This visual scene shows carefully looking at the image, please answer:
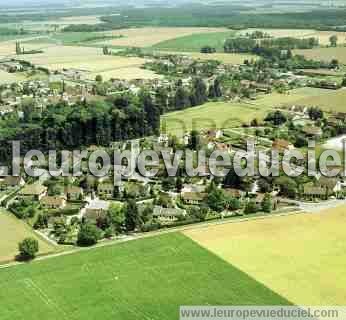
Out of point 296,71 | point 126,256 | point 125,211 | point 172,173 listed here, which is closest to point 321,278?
point 126,256

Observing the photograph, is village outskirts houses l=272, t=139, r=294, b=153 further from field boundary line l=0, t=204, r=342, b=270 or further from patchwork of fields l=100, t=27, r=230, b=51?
patchwork of fields l=100, t=27, r=230, b=51

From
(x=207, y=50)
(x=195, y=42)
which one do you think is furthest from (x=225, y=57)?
(x=195, y=42)

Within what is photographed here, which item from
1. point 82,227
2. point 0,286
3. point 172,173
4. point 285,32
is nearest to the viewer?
point 0,286

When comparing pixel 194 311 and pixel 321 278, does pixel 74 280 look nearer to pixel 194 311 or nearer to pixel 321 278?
pixel 194 311

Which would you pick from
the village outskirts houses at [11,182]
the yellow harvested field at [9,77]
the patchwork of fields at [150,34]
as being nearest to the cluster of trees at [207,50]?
the patchwork of fields at [150,34]

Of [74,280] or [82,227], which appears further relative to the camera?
[82,227]

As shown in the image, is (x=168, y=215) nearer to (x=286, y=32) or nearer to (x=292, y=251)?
(x=292, y=251)

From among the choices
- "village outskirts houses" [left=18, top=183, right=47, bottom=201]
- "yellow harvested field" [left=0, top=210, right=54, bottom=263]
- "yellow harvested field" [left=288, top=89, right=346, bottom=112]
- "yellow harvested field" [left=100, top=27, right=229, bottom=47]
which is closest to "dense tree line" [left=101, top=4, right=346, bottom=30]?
"yellow harvested field" [left=100, top=27, right=229, bottom=47]

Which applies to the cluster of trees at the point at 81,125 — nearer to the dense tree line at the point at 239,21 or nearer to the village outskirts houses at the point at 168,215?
the village outskirts houses at the point at 168,215
